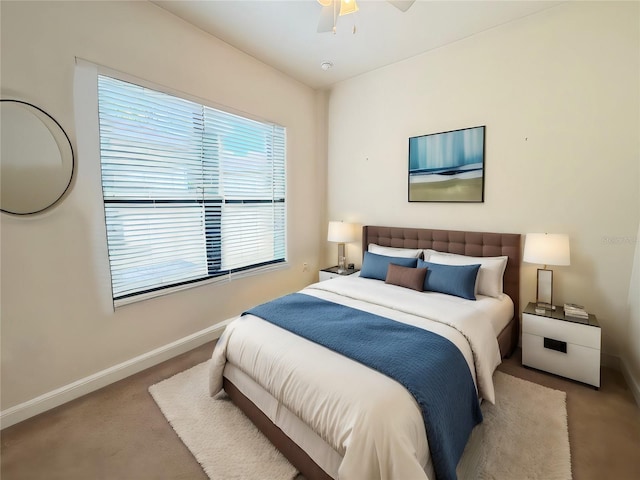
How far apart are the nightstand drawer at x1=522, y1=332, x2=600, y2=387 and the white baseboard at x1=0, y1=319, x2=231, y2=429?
→ 9.66 ft

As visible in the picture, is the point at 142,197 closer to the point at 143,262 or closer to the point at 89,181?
the point at 89,181

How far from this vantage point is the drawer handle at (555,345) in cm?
223

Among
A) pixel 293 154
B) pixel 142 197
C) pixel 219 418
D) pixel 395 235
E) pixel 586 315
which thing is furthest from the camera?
pixel 293 154

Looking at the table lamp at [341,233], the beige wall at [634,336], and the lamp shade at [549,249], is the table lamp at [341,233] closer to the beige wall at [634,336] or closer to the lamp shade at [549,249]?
the lamp shade at [549,249]

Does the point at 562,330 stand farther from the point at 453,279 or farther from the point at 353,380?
the point at 353,380

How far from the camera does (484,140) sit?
2.83m

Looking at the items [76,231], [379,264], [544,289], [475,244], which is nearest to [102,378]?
[76,231]

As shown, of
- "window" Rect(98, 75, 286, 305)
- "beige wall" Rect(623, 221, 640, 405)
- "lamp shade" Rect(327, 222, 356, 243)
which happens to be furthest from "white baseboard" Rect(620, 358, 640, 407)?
"window" Rect(98, 75, 286, 305)

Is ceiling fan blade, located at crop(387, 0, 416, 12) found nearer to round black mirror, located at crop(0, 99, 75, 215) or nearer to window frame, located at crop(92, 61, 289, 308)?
window frame, located at crop(92, 61, 289, 308)

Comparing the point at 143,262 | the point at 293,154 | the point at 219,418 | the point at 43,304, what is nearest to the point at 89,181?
the point at 143,262

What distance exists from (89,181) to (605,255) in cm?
415

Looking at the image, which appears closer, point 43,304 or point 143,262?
point 43,304

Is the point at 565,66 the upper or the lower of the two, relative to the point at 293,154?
upper

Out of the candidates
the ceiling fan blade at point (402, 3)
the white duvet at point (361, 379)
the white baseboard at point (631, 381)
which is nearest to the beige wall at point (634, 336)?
the white baseboard at point (631, 381)
